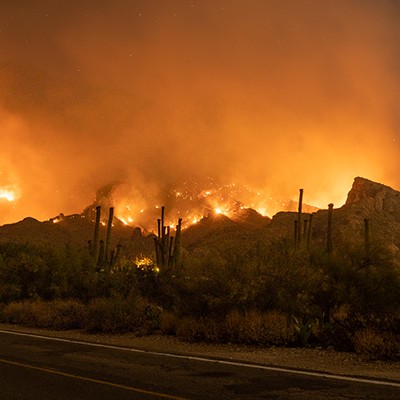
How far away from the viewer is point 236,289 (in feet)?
53.4

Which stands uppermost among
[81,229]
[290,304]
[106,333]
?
[81,229]

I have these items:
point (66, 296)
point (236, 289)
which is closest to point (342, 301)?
point (236, 289)

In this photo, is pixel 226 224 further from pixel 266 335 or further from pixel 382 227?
pixel 266 335

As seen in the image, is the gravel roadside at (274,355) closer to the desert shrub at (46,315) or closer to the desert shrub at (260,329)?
the desert shrub at (260,329)

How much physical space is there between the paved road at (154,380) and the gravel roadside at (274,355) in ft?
2.61

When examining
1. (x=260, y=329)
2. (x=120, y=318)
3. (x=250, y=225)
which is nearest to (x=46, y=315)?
(x=120, y=318)

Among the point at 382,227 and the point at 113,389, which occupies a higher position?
the point at 382,227

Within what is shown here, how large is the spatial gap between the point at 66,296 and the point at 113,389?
2034 centimetres

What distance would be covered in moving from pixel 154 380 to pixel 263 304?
26.5ft

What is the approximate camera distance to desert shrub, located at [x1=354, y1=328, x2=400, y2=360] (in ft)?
37.8

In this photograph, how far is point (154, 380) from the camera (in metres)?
9.25

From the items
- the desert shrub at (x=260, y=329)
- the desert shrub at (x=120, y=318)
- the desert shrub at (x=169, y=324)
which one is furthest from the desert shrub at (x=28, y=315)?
the desert shrub at (x=260, y=329)

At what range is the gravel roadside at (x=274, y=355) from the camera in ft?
34.1

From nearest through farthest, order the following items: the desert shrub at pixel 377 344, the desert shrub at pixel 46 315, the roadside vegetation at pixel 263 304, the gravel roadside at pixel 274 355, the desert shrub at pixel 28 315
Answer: the gravel roadside at pixel 274 355 → the desert shrub at pixel 377 344 → the roadside vegetation at pixel 263 304 → the desert shrub at pixel 46 315 → the desert shrub at pixel 28 315
